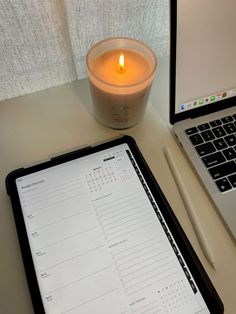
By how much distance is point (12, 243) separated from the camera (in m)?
0.39

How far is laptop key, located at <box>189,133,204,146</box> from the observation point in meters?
0.45

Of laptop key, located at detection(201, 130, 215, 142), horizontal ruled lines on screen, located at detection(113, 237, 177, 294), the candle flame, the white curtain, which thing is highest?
the white curtain

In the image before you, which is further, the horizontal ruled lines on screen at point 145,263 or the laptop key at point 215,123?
the laptop key at point 215,123

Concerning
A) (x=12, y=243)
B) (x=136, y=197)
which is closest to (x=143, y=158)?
(x=136, y=197)

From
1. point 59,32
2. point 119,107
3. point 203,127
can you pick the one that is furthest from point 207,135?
point 59,32

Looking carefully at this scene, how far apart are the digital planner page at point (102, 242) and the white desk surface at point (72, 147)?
0.03 m

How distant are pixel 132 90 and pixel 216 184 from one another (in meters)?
0.16

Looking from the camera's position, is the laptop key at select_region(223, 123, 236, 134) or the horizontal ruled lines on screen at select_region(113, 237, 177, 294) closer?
the horizontal ruled lines on screen at select_region(113, 237, 177, 294)

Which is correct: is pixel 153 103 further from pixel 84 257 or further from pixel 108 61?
pixel 84 257

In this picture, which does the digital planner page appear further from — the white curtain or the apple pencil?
the white curtain

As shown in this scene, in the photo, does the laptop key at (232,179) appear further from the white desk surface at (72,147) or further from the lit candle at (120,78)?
the lit candle at (120,78)

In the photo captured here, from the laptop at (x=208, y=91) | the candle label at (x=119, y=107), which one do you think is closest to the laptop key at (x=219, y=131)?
the laptop at (x=208, y=91)

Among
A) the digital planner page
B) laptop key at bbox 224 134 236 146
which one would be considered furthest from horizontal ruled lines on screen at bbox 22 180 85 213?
laptop key at bbox 224 134 236 146

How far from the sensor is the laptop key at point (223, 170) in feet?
1.38
